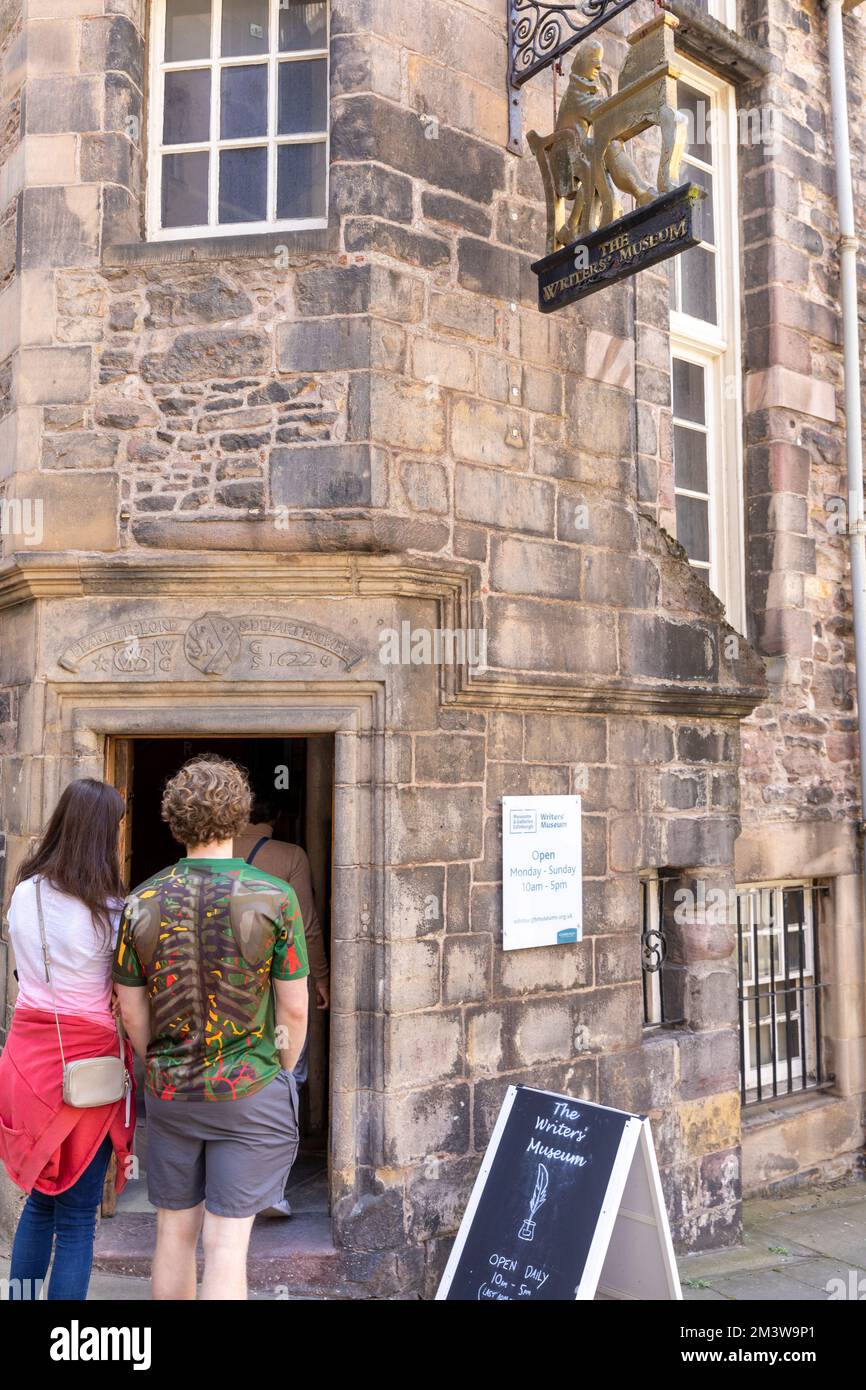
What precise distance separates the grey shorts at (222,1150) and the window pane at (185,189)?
376cm

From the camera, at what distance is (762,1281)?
5.06m

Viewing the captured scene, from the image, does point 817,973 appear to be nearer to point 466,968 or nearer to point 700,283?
point 466,968

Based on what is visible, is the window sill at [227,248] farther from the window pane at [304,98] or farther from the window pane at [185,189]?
the window pane at [304,98]

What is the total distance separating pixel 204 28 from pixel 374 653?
3.04 meters

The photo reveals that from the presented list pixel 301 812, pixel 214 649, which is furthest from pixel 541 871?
pixel 301 812

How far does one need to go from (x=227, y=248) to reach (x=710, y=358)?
11.1 ft

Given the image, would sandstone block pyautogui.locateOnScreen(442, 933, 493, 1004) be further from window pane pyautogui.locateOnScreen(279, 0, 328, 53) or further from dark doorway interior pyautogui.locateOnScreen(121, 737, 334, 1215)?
window pane pyautogui.locateOnScreen(279, 0, 328, 53)

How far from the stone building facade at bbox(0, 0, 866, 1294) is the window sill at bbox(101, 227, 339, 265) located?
0.04ft

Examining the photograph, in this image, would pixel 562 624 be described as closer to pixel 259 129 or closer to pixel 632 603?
pixel 632 603

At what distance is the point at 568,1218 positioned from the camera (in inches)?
157

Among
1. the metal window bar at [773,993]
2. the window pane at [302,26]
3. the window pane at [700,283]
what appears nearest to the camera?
the window pane at [302,26]

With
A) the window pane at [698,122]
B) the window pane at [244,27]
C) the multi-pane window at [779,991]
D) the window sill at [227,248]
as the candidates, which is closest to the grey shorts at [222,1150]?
the window sill at [227,248]

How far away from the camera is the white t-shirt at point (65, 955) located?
130 inches

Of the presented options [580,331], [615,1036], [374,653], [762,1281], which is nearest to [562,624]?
[374,653]
